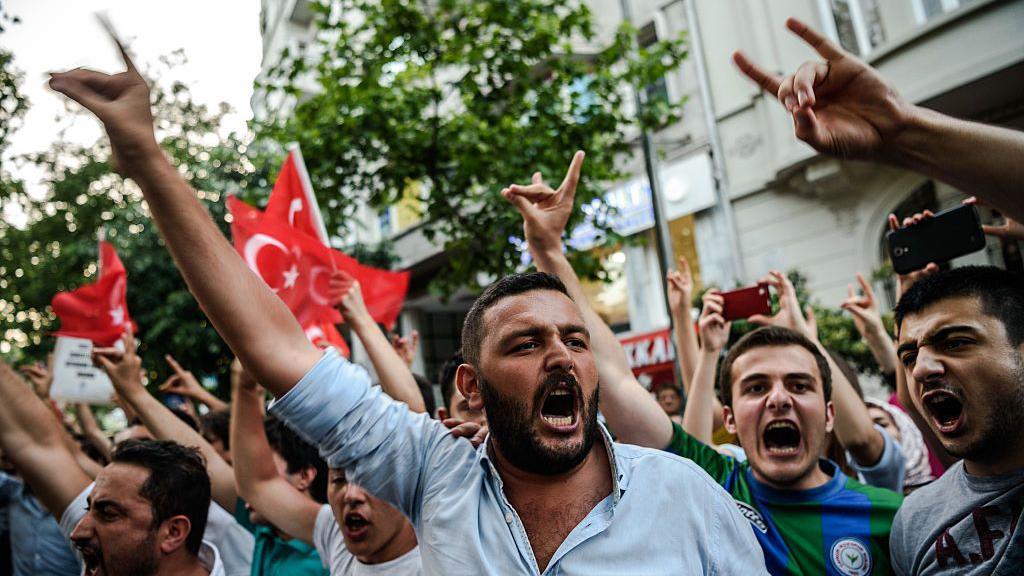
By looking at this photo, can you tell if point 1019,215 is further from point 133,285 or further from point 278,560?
point 133,285

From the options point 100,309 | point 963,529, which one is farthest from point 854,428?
point 100,309

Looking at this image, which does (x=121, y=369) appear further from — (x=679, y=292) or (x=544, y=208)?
(x=679, y=292)

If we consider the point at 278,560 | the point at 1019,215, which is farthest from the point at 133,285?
the point at 1019,215

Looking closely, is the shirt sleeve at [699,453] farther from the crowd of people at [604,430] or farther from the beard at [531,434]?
the beard at [531,434]

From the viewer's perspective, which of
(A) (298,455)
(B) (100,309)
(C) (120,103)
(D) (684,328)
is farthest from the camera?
(B) (100,309)

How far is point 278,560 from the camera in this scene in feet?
11.2

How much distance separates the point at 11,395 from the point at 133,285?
11087 millimetres

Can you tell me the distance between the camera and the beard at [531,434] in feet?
6.18

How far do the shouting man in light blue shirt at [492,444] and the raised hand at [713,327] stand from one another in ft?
4.34

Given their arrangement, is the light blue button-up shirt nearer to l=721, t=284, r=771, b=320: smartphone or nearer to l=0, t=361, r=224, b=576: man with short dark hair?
l=0, t=361, r=224, b=576: man with short dark hair

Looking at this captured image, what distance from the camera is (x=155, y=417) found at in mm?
3811

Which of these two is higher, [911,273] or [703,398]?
[911,273]

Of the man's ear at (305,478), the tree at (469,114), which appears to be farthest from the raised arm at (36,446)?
the tree at (469,114)

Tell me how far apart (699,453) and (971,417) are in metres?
0.87
